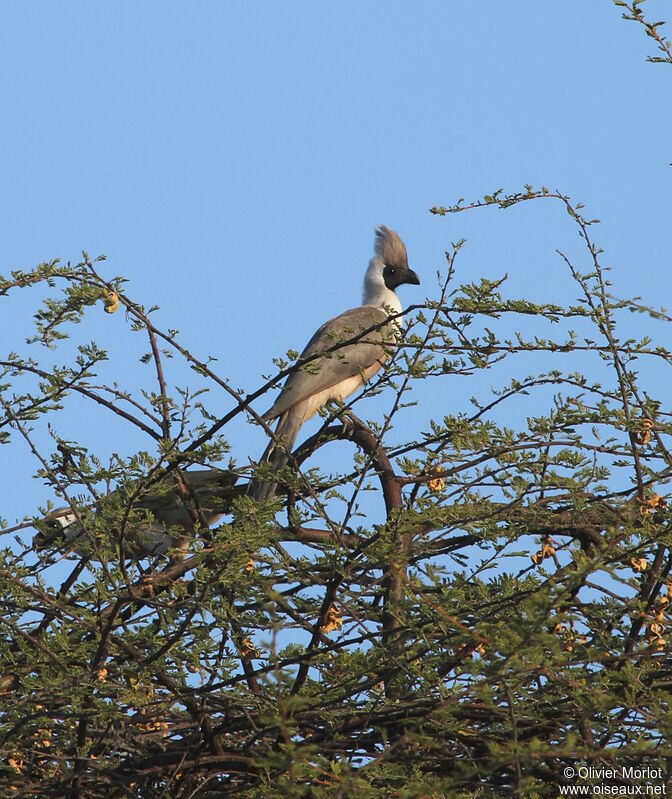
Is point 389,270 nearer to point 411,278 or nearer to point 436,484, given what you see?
point 411,278

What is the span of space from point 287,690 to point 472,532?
0.80 meters

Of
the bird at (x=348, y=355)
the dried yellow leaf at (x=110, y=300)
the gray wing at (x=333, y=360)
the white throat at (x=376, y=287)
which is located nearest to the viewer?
the dried yellow leaf at (x=110, y=300)

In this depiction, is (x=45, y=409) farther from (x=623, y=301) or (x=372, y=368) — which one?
(x=372, y=368)

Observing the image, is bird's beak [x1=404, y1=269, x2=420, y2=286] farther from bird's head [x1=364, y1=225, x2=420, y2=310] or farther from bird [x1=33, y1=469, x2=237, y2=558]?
bird [x1=33, y1=469, x2=237, y2=558]

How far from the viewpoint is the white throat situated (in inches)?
373

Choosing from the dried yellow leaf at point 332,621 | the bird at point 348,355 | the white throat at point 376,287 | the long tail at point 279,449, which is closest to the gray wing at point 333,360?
the bird at point 348,355

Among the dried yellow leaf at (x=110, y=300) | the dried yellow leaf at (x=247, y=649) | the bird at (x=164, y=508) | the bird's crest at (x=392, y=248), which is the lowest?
the dried yellow leaf at (x=247, y=649)

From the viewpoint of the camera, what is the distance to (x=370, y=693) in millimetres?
3736

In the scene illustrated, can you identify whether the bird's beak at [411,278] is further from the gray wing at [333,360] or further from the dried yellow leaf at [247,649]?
the dried yellow leaf at [247,649]

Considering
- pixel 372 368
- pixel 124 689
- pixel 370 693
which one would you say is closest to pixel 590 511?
pixel 370 693

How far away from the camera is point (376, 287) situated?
9648 mm

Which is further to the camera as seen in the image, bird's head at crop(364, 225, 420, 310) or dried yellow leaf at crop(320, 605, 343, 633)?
bird's head at crop(364, 225, 420, 310)

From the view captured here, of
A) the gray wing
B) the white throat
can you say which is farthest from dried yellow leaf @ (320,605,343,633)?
the white throat

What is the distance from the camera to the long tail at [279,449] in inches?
163
